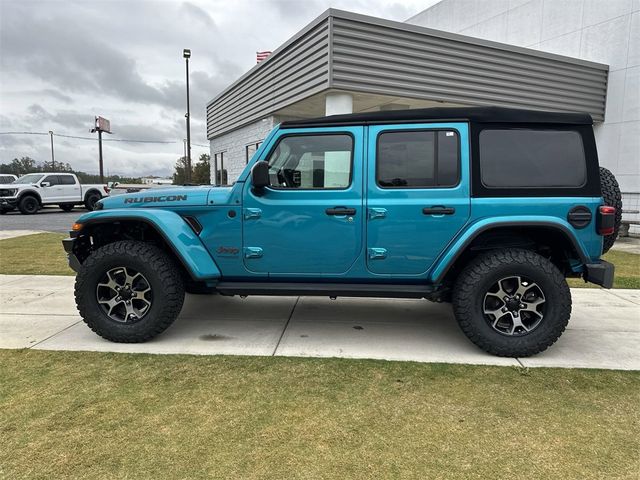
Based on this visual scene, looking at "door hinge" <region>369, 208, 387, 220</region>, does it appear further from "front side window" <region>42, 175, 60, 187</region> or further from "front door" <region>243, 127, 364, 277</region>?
"front side window" <region>42, 175, 60, 187</region>

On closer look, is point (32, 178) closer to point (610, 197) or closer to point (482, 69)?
point (482, 69)

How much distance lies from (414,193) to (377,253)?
59 centimetres

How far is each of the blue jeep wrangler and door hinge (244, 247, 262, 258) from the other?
18 mm

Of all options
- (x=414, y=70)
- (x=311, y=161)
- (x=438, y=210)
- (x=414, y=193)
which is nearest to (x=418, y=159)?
(x=414, y=193)

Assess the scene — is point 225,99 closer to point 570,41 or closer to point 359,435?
point 570,41

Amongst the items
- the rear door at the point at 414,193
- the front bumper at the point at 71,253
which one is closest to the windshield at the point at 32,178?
the front bumper at the point at 71,253

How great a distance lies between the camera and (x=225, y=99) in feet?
62.3

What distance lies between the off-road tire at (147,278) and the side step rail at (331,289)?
421 mm

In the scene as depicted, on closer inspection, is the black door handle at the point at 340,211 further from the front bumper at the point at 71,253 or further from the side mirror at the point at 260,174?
the front bumper at the point at 71,253

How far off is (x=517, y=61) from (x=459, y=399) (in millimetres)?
11892

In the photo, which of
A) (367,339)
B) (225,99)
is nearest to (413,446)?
(367,339)

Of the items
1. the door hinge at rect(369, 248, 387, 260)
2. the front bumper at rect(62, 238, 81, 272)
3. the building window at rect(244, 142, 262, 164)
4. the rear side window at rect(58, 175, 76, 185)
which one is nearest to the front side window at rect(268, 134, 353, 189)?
the door hinge at rect(369, 248, 387, 260)

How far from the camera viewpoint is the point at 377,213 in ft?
11.8

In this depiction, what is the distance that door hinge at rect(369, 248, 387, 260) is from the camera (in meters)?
3.64
